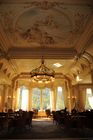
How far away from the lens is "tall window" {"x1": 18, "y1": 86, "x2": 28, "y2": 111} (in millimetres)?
19438

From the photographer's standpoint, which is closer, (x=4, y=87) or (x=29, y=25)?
(x=29, y=25)

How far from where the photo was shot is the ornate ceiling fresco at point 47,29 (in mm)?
6105

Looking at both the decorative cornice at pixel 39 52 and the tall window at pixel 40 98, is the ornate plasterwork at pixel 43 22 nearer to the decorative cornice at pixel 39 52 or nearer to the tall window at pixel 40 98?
the decorative cornice at pixel 39 52

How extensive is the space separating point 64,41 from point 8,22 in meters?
3.60

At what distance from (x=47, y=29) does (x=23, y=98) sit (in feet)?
44.0

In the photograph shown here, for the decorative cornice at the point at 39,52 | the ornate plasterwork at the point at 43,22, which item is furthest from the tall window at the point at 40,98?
the ornate plasterwork at the point at 43,22

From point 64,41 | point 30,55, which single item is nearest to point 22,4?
point 64,41

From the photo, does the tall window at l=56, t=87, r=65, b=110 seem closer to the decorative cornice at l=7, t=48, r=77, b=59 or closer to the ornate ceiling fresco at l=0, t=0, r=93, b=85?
the ornate ceiling fresco at l=0, t=0, r=93, b=85

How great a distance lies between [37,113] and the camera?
18.8m

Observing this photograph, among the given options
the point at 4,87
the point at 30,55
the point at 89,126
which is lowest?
the point at 89,126

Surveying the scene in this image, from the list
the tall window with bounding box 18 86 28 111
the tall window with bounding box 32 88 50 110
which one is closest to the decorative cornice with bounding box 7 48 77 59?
the tall window with bounding box 18 86 28 111

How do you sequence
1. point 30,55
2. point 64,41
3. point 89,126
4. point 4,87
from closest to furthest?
point 89,126 → point 64,41 → point 30,55 → point 4,87

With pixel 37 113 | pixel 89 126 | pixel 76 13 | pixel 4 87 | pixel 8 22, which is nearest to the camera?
pixel 76 13

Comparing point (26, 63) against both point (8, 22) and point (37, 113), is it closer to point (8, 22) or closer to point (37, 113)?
point (8, 22)
